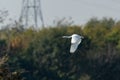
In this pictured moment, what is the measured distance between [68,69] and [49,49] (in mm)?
2493

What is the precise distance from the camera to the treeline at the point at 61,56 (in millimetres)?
61062

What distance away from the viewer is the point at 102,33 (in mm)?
72875

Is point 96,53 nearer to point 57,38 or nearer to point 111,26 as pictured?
point 57,38

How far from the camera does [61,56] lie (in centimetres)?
6225

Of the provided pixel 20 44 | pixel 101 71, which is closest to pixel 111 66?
pixel 101 71

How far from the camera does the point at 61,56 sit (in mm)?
62250

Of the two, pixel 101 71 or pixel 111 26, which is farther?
pixel 111 26

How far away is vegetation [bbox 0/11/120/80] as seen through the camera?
61.1m

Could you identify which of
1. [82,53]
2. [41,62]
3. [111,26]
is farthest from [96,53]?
[111,26]

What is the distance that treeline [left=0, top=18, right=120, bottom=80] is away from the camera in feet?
200

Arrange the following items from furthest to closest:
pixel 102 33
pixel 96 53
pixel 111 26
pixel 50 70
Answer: pixel 111 26, pixel 102 33, pixel 96 53, pixel 50 70

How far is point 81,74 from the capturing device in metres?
62.6

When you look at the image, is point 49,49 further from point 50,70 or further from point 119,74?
point 119,74

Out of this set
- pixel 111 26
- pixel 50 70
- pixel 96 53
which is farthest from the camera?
pixel 111 26
